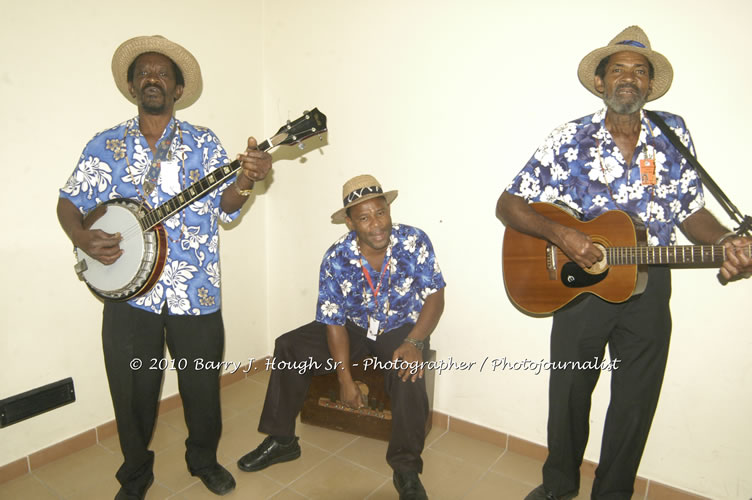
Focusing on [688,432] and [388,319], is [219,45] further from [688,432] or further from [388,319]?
[688,432]

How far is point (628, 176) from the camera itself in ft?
6.17

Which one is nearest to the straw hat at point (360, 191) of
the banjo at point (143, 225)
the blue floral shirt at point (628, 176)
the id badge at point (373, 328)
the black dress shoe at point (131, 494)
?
the banjo at point (143, 225)

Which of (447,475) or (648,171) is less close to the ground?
(648,171)

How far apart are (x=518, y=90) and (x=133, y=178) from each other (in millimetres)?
1838

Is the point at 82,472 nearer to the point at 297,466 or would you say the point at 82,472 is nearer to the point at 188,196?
the point at 297,466

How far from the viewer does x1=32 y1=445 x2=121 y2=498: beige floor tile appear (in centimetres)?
223

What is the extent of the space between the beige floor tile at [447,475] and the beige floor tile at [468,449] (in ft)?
0.12

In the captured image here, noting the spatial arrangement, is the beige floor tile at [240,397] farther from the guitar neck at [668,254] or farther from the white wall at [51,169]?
the guitar neck at [668,254]

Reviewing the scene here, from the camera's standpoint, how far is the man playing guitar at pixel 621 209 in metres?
1.85

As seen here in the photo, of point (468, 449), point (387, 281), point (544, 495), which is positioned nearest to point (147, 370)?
point (387, 281)

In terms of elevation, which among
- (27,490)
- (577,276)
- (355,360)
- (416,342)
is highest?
(577,276)

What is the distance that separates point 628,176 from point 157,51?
206 centimetres

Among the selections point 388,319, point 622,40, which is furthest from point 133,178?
point 622,40

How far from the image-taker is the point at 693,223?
74.0 inches
